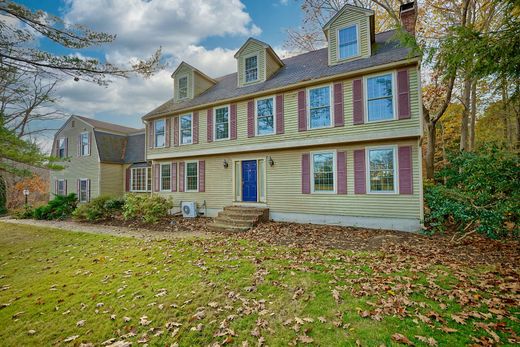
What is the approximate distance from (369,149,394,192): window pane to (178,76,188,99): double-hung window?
35.5 ft

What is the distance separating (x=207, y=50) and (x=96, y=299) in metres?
13.9

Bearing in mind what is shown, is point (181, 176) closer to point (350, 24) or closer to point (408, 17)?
point (350, 24)

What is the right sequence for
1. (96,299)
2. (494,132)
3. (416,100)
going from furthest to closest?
1. (494,132)
2. (416,100)
3. (96,299)

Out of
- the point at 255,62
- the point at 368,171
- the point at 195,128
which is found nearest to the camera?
the point at 368,171

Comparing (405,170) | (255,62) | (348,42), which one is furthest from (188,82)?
(405,170)

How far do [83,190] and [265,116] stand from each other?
16576mm

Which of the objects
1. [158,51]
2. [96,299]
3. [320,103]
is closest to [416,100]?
[320,103]

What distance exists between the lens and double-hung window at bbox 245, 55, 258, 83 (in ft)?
39.5

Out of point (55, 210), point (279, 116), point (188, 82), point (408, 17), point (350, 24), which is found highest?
point (408, 17)

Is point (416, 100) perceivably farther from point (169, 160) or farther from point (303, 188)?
point (169, 160)

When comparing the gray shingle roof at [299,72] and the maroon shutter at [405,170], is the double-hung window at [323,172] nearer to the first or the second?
the maroon shutter at [405,170]

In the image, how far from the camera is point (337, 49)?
32.9 ft

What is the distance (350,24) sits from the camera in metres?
9.81

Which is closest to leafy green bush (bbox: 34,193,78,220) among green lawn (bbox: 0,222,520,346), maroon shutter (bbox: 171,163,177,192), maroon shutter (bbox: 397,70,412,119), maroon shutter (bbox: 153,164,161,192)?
maroon shutter (bbox: 153,164,161,192)
